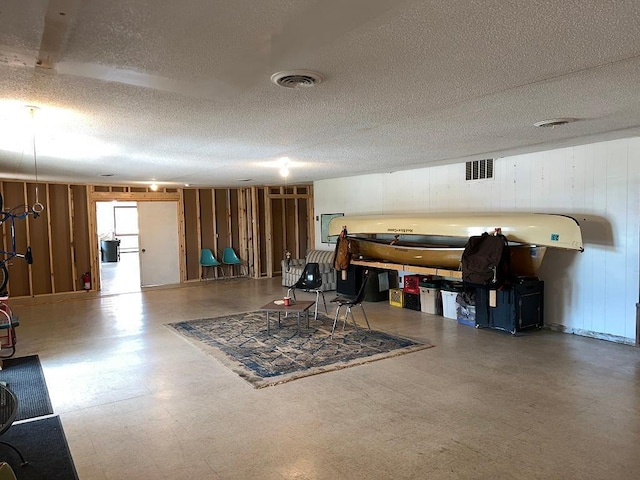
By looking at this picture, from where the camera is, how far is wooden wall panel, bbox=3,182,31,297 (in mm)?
8703

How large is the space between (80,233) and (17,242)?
114 cm

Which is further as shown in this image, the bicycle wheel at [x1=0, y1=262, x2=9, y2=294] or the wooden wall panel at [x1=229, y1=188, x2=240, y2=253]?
the wooden wall panel at [x1=229, y1=188, x2=240, y2=253]

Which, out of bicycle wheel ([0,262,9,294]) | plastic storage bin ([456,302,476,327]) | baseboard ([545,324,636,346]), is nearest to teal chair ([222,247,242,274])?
bicycle wheel ([0,262,9,294])

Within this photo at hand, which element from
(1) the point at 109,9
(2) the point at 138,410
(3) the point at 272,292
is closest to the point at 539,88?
(1) the point at 109,9

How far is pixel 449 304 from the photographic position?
6.49m

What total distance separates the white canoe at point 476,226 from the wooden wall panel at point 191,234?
445 centimetres

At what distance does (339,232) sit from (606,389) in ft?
17.6

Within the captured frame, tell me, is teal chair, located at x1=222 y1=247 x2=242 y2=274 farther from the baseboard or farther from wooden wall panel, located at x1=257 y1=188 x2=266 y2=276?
the baseboard

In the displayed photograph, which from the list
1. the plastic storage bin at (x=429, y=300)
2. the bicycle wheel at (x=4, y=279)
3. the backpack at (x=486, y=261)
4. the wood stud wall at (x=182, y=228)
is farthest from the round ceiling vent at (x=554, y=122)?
the wood stud wall at (x=182, y=228)

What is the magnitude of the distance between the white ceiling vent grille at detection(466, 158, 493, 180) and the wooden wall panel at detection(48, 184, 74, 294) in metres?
7.94

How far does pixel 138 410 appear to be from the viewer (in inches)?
141

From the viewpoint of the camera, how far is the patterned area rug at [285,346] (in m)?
4.41

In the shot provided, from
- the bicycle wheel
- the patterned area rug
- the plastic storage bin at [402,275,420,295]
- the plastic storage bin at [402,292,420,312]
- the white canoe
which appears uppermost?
the white canoe

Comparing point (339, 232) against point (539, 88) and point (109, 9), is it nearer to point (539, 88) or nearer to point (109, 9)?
point (539, 88)
